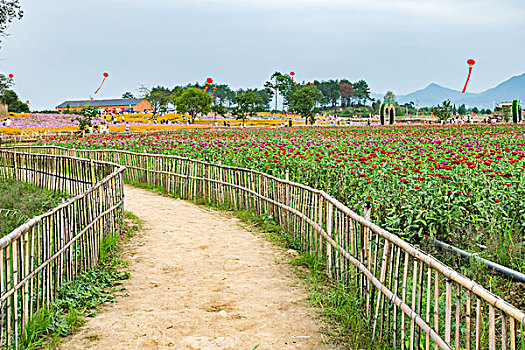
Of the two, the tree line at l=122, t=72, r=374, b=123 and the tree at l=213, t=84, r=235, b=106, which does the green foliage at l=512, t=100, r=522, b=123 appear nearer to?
the tree line at l=122, t=72, r=374, b=123

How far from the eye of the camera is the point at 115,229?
757 cm

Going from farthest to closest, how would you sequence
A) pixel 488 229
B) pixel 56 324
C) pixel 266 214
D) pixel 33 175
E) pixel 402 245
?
pixel 33 175 < pixel 266 214 < pixel 488 229 < pixel 56 324 < pixel 402 245

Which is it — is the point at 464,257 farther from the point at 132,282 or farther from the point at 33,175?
the point at 33,175

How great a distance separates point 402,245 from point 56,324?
9.38 ft

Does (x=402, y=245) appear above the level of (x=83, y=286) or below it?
above

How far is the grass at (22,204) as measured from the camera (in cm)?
852

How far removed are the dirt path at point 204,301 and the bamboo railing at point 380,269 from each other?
54 cm

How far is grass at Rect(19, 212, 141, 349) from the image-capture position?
408 centimetres

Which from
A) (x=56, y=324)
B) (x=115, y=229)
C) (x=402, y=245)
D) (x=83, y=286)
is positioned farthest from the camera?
(x=115, y=229)

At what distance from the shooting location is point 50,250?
4.64 metres

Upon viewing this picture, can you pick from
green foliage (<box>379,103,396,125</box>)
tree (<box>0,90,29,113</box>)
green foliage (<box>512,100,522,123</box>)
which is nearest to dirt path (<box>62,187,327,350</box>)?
green foliage (<box>512,100,522,123</box>)

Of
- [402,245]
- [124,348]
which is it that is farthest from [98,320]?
[402,245]

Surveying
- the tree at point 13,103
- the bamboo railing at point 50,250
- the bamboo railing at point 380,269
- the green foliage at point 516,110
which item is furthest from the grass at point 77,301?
the tree at point 13,103

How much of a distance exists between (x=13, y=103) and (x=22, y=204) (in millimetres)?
70400
